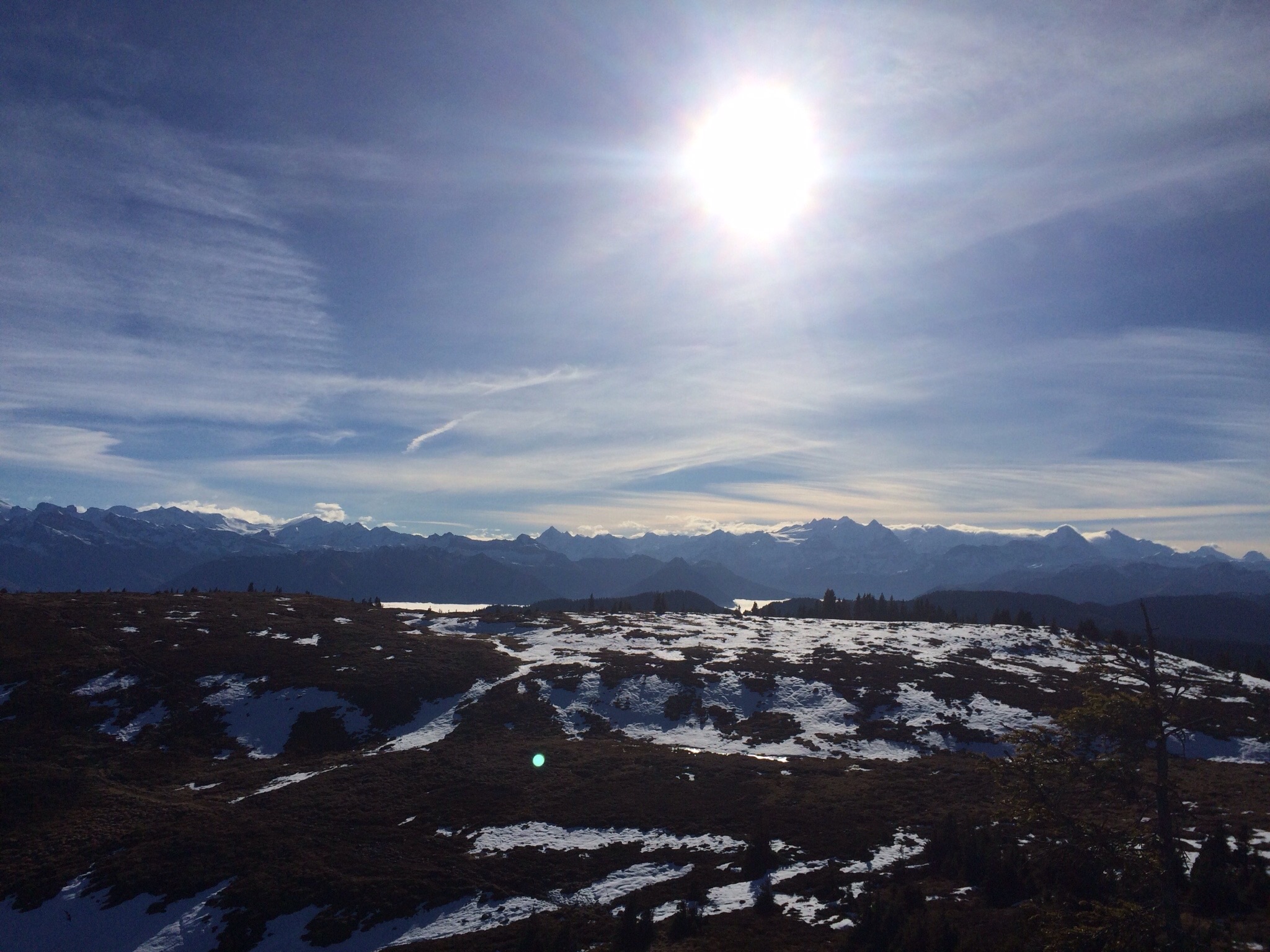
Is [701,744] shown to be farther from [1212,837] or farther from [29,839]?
[29,839]

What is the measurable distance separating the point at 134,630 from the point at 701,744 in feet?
204

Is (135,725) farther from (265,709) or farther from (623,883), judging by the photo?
(623,883)

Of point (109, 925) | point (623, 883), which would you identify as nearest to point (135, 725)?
point (109, 925)

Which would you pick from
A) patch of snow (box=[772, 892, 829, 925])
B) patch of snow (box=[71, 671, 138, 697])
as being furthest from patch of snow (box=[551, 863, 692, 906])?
patch of snow (box=[71, 671, 138, 697])

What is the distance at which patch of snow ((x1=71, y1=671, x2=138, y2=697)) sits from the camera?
172 feet

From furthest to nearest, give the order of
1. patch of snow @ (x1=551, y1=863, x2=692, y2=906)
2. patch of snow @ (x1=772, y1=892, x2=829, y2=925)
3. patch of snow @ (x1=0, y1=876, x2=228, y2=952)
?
patch of snow @ (x1=551, y1=863, x2=692, y2=906) < patch of snow @ (x1=0, y1=876, x2=228, y2=952) < patch of snow @ (x1=772, y1=892, x2=829, y2=925)

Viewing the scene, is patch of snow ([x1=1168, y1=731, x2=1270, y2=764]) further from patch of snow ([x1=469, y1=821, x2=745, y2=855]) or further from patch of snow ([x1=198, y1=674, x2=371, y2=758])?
patch of snow ([x1=198, y1=674, x2=371, y2=758])

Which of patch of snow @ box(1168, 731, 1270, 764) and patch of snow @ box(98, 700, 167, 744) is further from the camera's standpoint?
patch of snow @ box(1168, 731, 1270, 764)

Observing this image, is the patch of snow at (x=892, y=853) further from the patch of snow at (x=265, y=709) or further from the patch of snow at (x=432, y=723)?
the patch of snow at (x=265, y=709)

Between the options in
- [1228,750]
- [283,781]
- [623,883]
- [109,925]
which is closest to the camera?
[109,925]

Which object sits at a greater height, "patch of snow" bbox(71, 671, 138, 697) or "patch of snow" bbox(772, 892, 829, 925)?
"patch of snow" bbox(71, 671, 138, 697)

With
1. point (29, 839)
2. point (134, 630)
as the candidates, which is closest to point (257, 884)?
point (29, 839)

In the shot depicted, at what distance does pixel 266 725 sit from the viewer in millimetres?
53438

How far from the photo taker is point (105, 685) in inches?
2131
